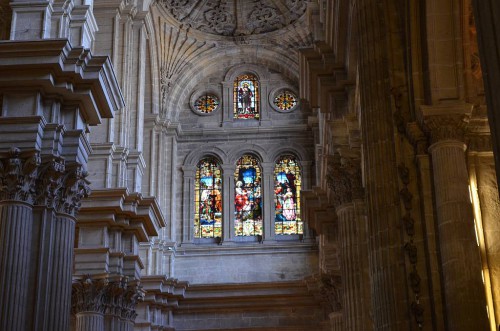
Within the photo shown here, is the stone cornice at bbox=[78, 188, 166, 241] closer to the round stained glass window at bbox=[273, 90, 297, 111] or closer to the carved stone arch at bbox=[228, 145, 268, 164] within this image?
A: the carved stone arch at bbox=[228, 145, 268, 164]

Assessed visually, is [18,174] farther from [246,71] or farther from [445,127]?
[246,71]

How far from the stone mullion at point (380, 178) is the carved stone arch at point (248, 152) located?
2408cm

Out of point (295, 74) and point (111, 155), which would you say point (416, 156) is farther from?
point (295, 74)

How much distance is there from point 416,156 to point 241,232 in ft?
80.9

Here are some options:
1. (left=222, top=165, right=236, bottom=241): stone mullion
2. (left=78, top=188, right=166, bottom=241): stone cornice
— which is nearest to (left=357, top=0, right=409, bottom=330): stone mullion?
(left=78, top=188, right=166, bottom=241): stone cornice

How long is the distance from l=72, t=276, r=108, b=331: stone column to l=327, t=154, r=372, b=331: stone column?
7148mm

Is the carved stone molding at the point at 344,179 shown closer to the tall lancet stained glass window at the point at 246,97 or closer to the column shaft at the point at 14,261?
the column shaft at the point at 14,261

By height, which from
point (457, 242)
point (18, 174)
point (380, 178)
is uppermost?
point (18, 174)

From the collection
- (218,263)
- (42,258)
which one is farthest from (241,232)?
(42,258)

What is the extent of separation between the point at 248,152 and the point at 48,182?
2199cm

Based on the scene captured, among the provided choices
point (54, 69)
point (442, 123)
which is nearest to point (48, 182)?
point (54, 69)

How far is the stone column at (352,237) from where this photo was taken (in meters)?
19.2

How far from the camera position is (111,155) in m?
25.6

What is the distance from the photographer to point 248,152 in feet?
127
